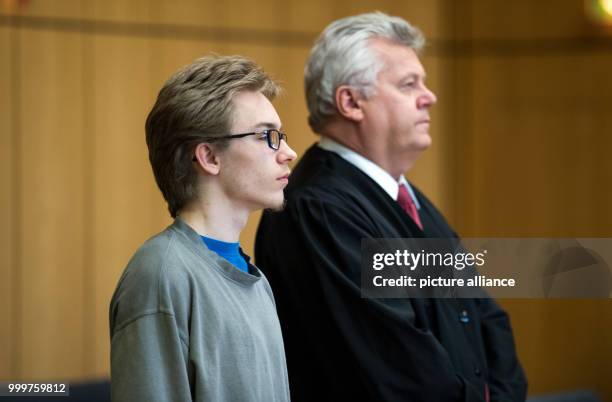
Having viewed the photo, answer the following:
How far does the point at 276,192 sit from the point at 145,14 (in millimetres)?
3033

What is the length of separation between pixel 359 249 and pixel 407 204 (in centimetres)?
40

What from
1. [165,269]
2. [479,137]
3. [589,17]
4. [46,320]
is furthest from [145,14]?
[165,269]

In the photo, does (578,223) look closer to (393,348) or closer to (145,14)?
(145,14)

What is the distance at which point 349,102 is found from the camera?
267cm

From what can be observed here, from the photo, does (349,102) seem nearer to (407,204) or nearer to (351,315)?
(407,204)

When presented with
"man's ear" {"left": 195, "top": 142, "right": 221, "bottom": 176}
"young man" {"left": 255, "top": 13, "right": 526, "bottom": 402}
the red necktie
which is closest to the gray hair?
"young man" {"left": 255, "top": 13, "right": 526, "bottom": 402}

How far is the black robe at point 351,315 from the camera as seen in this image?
7.46ft

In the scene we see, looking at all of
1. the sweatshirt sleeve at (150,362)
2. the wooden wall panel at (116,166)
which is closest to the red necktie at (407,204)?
the sweatshirt sleeve at (150,362)

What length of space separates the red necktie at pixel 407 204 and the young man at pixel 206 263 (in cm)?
95

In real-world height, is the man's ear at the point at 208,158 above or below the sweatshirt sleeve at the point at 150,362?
above

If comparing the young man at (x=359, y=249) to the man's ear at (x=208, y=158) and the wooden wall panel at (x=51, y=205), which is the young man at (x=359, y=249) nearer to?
the man's ear at (x=208, y=158)

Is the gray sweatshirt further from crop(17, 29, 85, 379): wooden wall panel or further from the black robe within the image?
crop(17, 29, 85, 379): wooden wall panel

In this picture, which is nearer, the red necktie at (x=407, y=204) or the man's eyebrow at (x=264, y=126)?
the man's eyebrow at (x=264, y=126)

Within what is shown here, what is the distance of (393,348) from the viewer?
2.28m
